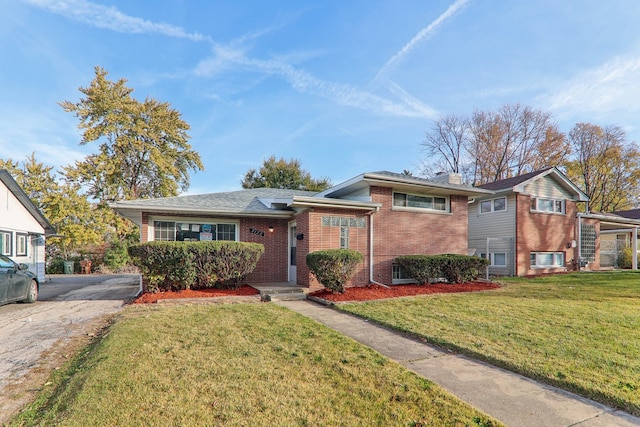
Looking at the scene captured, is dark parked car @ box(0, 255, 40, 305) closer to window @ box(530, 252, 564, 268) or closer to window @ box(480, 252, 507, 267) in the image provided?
window @ box(480, 252, 507, 267)

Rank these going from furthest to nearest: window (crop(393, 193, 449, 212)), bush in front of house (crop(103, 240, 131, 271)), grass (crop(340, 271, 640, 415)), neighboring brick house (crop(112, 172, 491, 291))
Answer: bush in front of house (crop(103, 240, 131, 271))
window (crop(393, 193, 449, 212))
neighboring brick house (crop(112, 172, 491, 291))
grass (crop(340, 271, 640, 415))

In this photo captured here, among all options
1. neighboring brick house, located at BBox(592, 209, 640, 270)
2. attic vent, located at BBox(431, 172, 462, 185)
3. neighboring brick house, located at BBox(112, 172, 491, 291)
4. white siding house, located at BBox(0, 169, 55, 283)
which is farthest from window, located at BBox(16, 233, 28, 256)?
neighboring brick house, located at BBox(592, 209, 640, 270)

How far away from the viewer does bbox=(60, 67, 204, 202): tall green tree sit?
21219mm

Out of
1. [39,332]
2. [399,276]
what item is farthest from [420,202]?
[39,332]

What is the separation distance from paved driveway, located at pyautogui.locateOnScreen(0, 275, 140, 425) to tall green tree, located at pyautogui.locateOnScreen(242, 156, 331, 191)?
2024 centimetres

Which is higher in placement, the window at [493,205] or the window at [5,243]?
the window at [493,205]

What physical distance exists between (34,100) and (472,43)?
17.0 metres

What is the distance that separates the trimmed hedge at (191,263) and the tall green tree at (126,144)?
16.9m

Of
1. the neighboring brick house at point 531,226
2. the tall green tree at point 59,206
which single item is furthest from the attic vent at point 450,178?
the tall green tree at point 59,206

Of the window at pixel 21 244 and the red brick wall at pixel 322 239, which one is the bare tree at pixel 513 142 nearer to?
the red brick wall at pixel 322 239

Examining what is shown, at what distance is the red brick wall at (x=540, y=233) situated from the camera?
47.7 feet

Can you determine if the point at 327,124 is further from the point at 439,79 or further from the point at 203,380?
the point at 203,380

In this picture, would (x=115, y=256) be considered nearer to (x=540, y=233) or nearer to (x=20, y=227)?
(x=20, y=227)

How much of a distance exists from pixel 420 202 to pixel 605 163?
88.5 feet
